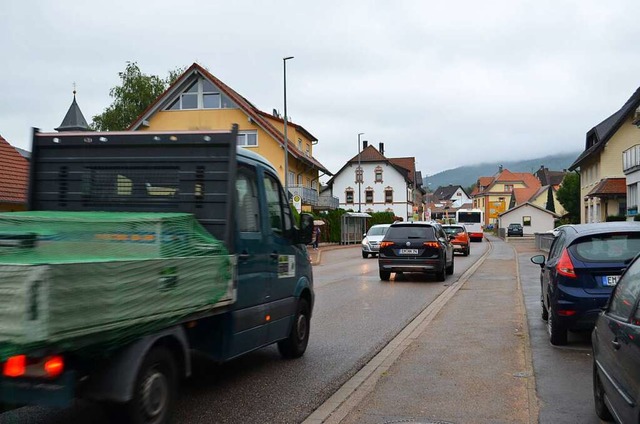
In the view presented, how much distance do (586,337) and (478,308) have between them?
350cm

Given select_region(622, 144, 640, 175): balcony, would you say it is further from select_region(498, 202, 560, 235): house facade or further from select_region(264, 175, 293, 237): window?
select_region(498, 202, 560, 235): house facade

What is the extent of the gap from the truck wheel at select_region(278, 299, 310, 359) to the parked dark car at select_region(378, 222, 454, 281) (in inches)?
424

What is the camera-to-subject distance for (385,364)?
7.42 metres

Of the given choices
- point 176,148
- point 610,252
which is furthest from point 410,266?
point 176,148

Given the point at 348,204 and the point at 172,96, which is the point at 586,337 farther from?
the point at 348,204

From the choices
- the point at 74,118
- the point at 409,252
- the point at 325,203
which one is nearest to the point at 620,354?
the point at 409,252

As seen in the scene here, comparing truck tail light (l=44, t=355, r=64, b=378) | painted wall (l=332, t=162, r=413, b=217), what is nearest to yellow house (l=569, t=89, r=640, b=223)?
painted wall (l=332, t=162, r=413, b=217)

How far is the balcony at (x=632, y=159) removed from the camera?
35.4 metres

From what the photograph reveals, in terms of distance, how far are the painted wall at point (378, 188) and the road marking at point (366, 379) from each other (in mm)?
77065

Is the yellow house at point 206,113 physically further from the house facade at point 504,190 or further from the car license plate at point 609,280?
the house facade at point 504,190

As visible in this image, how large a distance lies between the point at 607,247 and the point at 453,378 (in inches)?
105

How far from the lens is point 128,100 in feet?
188

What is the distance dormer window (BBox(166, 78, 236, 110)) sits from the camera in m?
44.1

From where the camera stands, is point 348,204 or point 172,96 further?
point 348,204
